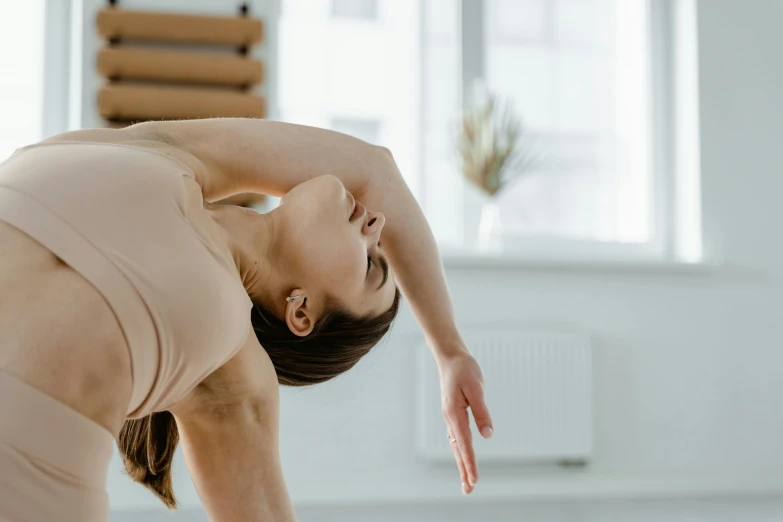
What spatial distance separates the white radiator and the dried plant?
0.62 metres

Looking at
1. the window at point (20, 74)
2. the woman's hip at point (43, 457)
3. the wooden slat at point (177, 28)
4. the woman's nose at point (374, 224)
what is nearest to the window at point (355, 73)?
the wooden slat at point (177, 28)

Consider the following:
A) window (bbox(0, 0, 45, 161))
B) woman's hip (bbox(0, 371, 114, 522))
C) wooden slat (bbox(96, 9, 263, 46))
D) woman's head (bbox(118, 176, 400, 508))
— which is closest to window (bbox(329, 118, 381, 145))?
wooden slat (bbox(96, 9, 263, 46))

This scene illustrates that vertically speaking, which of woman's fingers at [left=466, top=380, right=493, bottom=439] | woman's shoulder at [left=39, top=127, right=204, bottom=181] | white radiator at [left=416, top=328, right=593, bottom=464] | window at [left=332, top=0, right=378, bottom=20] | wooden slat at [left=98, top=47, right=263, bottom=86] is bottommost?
white radiator at [left=416, top=328, right=593, bottom=464]

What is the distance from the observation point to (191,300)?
1.13 meters

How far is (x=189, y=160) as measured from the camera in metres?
1.37

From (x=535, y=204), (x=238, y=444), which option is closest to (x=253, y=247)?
(x=238, y=444)

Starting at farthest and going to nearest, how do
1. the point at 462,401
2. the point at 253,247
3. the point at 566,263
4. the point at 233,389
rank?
the point at 566,263 → the point at 462,401 → the point at 253,247 → the point at 233,389

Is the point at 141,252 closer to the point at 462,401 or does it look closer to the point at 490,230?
the point at 462,401

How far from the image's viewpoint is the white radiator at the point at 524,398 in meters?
3.28

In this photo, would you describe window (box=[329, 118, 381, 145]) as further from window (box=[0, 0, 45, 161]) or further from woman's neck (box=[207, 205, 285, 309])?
woman's neck (box=[207, 205, 285, 309])

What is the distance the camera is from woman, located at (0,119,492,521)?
1.04 metres

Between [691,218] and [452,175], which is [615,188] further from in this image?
[452,175]

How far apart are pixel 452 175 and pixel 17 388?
2815mm

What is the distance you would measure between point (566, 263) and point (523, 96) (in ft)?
2.52
